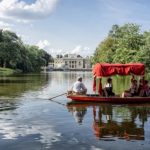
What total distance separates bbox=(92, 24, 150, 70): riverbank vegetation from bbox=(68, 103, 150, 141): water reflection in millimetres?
56664

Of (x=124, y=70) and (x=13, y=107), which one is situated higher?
(x=124, y=70)

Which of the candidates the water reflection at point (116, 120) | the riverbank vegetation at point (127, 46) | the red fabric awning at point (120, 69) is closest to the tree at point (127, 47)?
the riverbank vegetation at point (127, 46)

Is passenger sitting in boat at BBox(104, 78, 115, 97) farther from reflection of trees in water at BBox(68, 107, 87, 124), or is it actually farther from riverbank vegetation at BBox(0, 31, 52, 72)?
riverbank vegetation at BBox(0, 31, 52, 72)

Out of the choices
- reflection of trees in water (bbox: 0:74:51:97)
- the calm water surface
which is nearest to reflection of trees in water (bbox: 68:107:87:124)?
the calm water surface

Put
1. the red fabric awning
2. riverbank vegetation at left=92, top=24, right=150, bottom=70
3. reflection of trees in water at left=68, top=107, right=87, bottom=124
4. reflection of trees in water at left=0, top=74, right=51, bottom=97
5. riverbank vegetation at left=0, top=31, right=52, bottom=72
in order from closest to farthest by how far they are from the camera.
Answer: reflection of trees in water at left=68, top=107, right=87, bottom=124
the red fabric awning
reflection of trees in water at left=0, top=74, right=51, bottom=97
riverbank vegetation at left=92, top=24, right=150, bottom=70
riverbank vegetation at left=0, top=31, right=52, bottom=72

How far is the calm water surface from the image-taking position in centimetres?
1695

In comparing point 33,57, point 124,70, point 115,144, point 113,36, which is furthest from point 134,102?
point 33,57

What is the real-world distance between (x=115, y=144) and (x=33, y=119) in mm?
7611

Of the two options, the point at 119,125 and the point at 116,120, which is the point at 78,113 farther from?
the point at 119,125

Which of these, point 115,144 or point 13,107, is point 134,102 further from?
point 115,144

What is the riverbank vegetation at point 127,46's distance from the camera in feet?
283

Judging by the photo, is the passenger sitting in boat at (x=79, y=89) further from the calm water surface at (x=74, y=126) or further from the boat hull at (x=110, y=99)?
the calm water surface at (x=74, y=126)

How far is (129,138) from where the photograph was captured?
1827 cm

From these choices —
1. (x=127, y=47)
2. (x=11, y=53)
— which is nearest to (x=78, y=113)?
(x=127, y=47)
